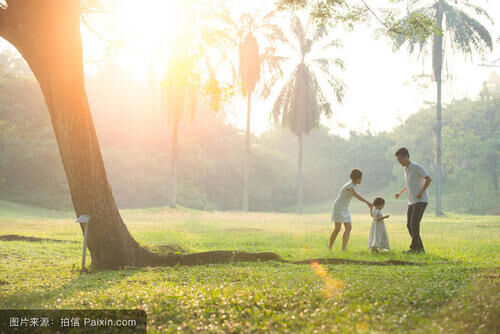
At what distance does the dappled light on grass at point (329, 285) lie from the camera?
4.98 meters

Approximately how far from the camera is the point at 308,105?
3847 cm

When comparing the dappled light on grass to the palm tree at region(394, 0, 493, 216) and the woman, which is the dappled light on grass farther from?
the palm tree at region(394, 0, 493, 216)

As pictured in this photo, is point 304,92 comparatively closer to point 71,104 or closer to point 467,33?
point 467,33

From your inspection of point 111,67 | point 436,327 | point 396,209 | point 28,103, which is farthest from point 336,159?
point 436,327

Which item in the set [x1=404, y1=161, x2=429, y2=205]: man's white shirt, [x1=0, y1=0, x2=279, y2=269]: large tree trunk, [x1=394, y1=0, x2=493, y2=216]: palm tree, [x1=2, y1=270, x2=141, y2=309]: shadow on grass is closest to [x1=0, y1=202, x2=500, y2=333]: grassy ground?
[x1=2, y1=270, x2=141, y2=309]: shadow on grass

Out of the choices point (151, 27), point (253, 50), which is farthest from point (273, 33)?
point (151, 27)

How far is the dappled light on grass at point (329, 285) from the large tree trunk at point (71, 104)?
132 inches

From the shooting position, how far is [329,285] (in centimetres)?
545

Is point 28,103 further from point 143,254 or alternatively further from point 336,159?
point 336,159

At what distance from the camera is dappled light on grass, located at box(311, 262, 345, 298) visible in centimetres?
498

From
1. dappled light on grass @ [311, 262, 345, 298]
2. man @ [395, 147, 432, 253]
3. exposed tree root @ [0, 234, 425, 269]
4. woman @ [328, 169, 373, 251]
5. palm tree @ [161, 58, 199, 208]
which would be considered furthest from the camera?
palm tree @ [161, 58, 199, 208]

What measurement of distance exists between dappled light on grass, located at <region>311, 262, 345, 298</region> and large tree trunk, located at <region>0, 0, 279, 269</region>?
336 centimetres

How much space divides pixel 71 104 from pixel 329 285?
5.38m

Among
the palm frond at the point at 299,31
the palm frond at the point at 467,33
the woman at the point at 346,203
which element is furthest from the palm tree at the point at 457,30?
the woman at the point at 346,203
